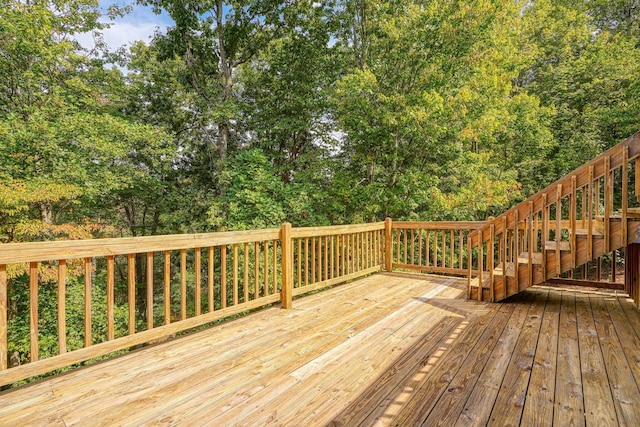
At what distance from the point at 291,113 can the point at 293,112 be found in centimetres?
7

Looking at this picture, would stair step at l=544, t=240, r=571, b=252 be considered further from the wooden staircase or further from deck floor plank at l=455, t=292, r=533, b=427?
deck floor plank at l=455, t=292, r=533, b=427

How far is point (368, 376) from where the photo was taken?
6.57 feet

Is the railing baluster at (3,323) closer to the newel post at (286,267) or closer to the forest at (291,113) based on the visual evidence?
the newel post at (286,267)

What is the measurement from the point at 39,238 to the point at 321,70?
7973mm

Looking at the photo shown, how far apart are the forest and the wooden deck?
492cm

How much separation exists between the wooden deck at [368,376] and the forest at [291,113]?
492 cm

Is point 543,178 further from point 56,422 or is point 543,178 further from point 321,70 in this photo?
point 56,422

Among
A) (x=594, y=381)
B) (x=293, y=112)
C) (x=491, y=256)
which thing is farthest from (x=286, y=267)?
(x=293, y=112)

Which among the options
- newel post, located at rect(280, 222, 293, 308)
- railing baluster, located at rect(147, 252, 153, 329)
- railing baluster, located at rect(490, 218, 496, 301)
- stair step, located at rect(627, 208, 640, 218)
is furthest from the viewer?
railing baluster, located at rect(490, 218, 496, 301)

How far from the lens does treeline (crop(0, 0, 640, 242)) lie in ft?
23.2

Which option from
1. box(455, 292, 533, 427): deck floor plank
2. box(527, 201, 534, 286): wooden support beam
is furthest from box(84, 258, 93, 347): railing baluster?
box(527, 201, 534, 286): wooden support beam

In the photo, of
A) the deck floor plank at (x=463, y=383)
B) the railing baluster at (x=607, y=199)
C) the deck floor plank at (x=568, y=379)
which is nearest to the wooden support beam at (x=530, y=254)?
the deck floor plank at (x=568, y=379)

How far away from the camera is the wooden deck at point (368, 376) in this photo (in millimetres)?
1608

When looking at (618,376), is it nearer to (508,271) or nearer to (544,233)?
(544,233)
